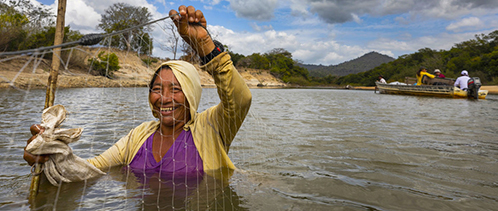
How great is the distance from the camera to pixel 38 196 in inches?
81.0

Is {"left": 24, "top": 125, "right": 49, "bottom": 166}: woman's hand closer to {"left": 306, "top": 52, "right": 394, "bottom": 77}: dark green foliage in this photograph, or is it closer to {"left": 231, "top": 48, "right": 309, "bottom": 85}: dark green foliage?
{"left": 231, "top": 48, "right": 309, "bottom": 85}: dark green foliage

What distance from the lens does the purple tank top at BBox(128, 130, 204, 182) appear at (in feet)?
7.46

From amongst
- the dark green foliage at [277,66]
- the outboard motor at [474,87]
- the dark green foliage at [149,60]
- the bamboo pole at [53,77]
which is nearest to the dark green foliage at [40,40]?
the dark green foliage at [149,60]

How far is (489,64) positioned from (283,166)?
46.0m

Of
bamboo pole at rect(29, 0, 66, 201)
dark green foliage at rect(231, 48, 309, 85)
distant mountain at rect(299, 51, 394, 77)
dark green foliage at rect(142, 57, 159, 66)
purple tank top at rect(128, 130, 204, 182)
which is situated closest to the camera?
bamboo pole at rect(29, 0, 66, 201)

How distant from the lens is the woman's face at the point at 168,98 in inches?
84.0

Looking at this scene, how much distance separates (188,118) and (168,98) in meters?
0.28

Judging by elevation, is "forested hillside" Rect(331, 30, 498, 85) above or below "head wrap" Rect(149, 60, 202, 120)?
above

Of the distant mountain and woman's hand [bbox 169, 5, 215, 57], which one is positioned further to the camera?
the distant mountain

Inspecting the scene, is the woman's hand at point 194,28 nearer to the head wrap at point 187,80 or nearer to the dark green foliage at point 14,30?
the head wrap at point 187,80

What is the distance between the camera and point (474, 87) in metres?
16.3

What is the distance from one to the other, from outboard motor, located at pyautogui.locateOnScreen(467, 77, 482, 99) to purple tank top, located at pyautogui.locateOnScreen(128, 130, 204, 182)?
1980 centimetres

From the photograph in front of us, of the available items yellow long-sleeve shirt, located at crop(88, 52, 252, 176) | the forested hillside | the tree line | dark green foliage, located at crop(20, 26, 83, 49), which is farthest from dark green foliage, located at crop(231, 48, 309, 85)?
yellow long-sleeve shirt, located at crop(88, 52, 252, 176)

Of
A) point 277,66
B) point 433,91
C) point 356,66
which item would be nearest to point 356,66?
point 356,66
